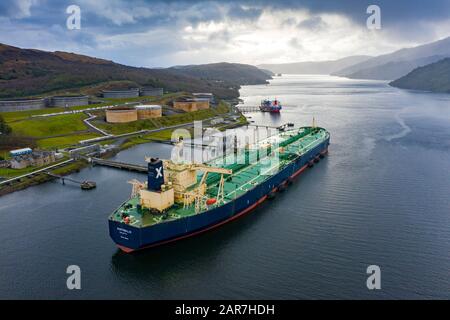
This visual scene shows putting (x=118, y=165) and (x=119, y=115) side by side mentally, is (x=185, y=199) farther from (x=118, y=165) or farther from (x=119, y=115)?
(x=119, y=115)

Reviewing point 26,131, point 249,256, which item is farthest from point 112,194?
point 26,131

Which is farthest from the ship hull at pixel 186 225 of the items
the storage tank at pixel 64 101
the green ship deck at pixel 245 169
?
the storage tank at pixel 64 101

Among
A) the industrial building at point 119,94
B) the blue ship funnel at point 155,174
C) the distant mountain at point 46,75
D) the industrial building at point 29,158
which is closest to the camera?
the blue ship funnel at point 155,174

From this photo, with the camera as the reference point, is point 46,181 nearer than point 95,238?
No

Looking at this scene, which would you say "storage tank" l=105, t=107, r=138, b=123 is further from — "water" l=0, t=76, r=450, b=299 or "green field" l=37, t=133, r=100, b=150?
"water" l=0, t=76, r=450, b=299

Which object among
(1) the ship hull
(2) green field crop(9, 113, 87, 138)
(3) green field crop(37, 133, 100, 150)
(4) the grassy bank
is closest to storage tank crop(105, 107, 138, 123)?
(2) green field crop(9, 113, 87, 138)

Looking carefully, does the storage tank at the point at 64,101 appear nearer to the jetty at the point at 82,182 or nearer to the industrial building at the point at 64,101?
the industrial building at the point at 64,101
